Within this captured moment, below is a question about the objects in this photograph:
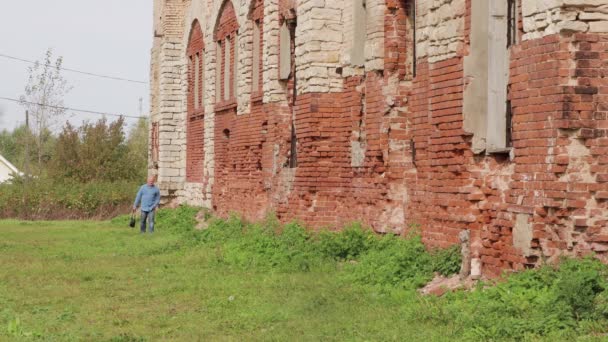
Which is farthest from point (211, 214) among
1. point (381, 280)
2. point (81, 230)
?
point (381, 280)

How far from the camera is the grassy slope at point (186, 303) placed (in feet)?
33.8

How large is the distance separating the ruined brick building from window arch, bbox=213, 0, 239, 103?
0.07 meters

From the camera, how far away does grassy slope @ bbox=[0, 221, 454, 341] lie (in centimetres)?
1029

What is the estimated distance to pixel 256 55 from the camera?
22906 millimetres

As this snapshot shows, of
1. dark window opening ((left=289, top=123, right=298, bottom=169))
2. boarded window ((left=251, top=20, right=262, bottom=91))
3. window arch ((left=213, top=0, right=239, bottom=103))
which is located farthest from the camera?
window arch ((left=213, top=0, right=239, bottom=103))

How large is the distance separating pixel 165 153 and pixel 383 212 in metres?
16.9

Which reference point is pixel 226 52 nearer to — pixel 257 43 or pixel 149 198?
pixel 257 43

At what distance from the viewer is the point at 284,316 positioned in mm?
11078

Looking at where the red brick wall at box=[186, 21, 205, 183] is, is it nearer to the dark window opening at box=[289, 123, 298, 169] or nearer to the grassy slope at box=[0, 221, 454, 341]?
the dark window opening at box=[289, 123, 298, 169]

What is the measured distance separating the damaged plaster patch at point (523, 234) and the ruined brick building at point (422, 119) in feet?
0.06

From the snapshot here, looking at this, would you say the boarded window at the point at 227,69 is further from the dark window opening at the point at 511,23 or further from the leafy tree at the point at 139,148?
the leafy tree at the point at 139,148

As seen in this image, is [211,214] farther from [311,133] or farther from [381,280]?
[381,280]

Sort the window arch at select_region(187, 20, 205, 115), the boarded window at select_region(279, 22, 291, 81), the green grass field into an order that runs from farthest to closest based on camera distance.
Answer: the window arch at select_region(187, 20, 205, 115) → the boarded window at select_region(279, 22, 291, 81) → the green grass field

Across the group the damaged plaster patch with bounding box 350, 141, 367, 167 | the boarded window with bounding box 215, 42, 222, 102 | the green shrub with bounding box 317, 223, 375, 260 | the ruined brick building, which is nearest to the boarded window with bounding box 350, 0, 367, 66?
the ruined brick building
